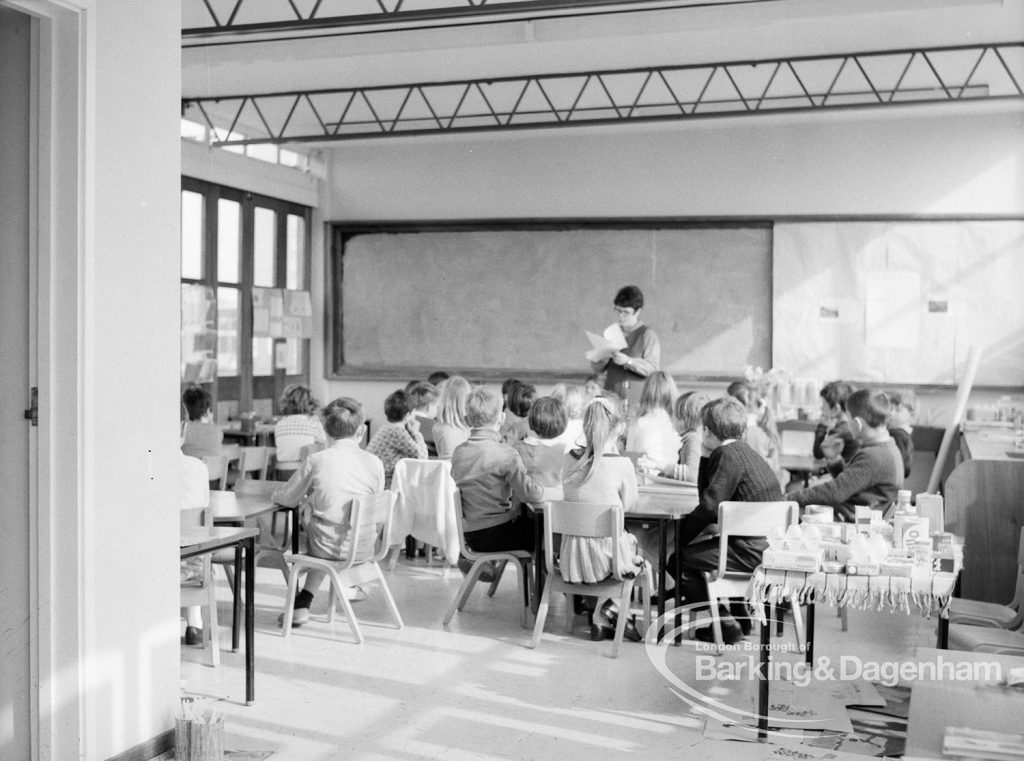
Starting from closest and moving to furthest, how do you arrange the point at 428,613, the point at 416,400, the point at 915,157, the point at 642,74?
the point at 428,613, the point at 416,400, the point at 642,74, the point at 915,157

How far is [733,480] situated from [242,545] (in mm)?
2153

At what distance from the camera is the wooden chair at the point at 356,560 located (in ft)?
16.3

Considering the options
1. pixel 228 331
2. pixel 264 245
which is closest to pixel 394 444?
pixel 228 331

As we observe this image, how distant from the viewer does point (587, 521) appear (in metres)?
4.80

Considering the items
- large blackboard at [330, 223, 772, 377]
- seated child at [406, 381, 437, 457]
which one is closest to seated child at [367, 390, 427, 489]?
seated child at [406, 381, 437, 457]

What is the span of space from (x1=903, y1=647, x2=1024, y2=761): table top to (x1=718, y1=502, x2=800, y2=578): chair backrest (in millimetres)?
1807

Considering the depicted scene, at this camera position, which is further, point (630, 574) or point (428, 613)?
point (428, 613)

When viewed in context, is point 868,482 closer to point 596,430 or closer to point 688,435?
point 688,435

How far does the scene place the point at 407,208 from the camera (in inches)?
438

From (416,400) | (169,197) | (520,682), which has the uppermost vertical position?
(169,197)

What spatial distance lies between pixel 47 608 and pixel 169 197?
4.35 ft

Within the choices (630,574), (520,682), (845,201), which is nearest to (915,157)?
(845,201)

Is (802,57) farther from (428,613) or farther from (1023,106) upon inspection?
(428,613)

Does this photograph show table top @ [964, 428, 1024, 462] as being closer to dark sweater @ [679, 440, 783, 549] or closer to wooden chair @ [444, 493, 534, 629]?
dark sweater @ [679, 440, 783, 549]
